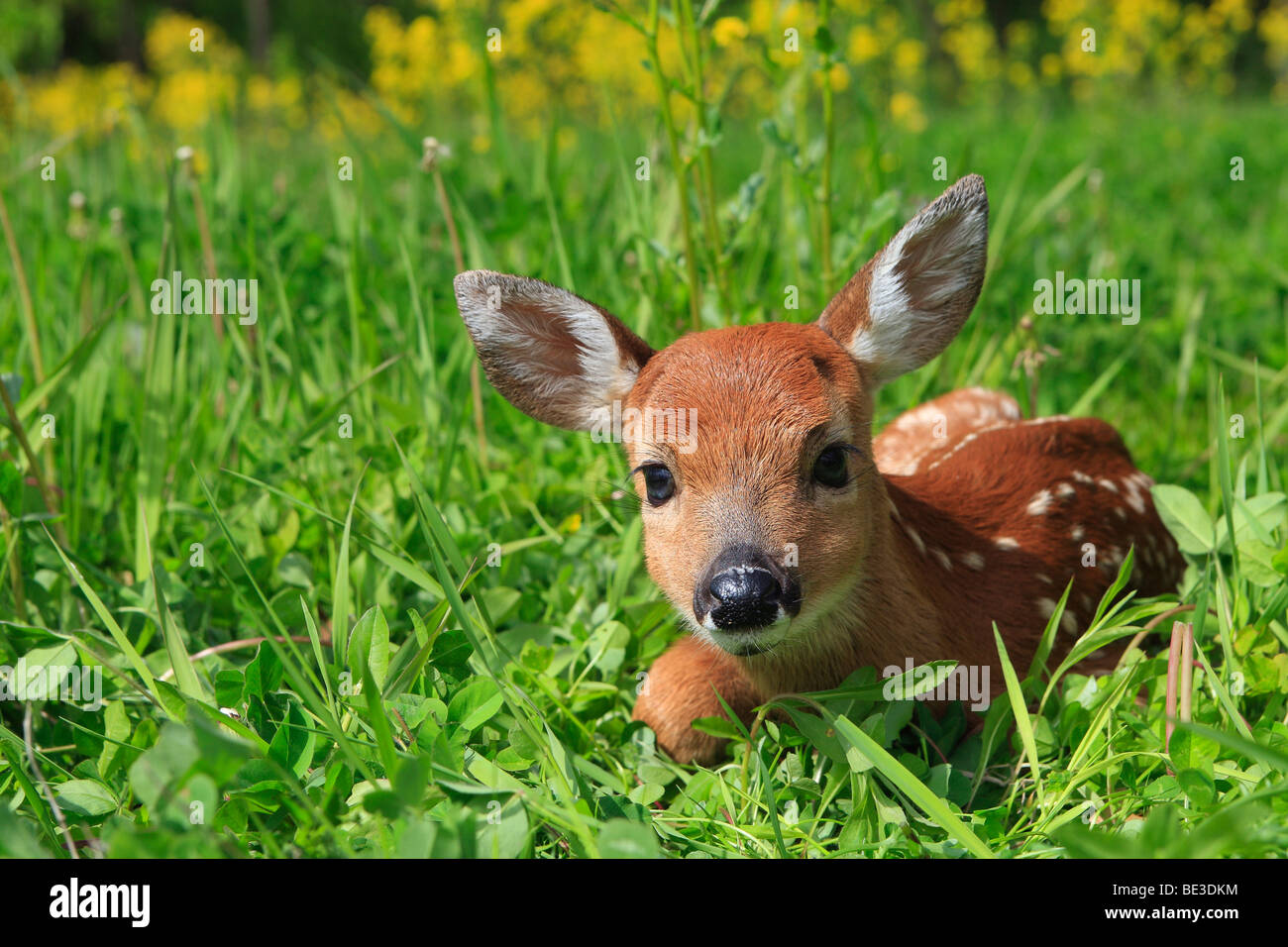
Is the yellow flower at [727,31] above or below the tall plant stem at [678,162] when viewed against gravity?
above

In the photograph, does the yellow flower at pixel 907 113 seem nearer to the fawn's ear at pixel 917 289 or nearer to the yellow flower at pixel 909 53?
the yellow flower at pixel 909 53

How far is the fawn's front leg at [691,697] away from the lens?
7.58 ft

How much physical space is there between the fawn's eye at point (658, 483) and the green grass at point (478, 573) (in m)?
0.29

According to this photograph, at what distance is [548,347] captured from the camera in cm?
254

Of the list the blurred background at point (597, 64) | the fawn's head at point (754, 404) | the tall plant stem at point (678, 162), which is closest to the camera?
the fawn's head at point (754, 404)

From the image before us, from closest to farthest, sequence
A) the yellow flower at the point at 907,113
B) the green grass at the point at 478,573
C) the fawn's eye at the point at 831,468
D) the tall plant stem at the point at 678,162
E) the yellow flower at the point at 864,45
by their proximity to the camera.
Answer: the green grass at the point at 478,573
the fawn's eye at the point at 831,468
the tall plant stem at the point at 678,162
the yellow flower at the point at 864,45
the yellow flower at the point at 907,113

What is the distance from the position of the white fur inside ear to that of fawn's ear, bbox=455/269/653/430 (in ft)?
1.61

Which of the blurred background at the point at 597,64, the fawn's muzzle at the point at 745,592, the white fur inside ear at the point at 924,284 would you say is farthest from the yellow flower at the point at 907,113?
the fawn's muzzle at the point at 745,592

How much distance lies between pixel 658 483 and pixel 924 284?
723 millimetres

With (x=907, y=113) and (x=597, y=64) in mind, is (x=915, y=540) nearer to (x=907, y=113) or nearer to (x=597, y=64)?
(x=597, y=64)

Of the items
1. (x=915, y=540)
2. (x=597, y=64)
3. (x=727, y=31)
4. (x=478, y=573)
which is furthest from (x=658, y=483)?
(x=597, y=64)
